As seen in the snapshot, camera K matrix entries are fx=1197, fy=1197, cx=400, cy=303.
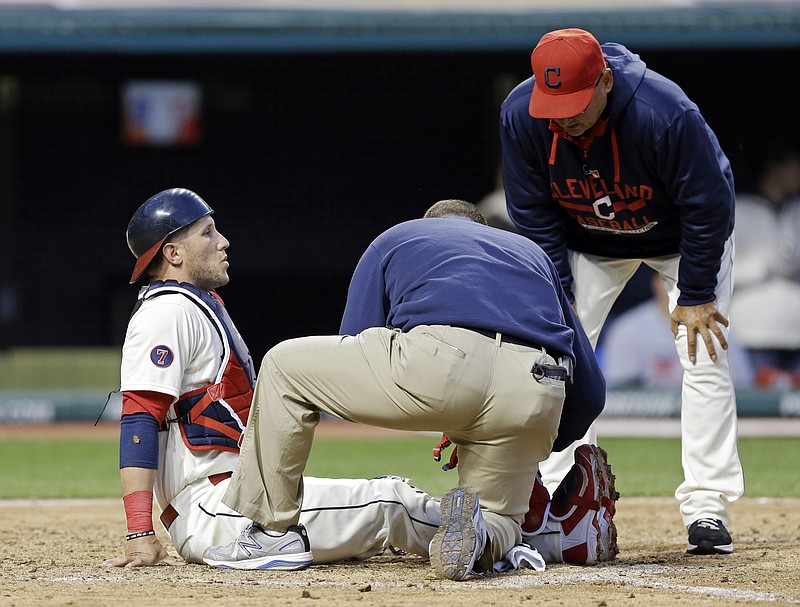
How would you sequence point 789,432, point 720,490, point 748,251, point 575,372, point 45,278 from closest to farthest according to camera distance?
point 575,372 → point 720,490 → point 789,432 → point 748,251 → point 45,278

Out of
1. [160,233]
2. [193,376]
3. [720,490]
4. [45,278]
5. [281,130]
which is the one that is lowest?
[720,490]

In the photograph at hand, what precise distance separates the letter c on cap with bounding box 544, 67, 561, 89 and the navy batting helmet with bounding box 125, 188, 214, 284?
3.79 ft

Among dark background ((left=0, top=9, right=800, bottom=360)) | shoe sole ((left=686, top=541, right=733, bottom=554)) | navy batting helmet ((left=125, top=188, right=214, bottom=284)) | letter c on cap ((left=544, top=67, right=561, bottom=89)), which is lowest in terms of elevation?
shoe sole ((left=686, top=541, right=733, bottom=554))

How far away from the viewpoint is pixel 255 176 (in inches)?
432

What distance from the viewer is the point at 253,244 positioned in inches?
430

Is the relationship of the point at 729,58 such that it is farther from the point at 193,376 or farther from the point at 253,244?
the point at 193,376

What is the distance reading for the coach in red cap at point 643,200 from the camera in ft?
12.5

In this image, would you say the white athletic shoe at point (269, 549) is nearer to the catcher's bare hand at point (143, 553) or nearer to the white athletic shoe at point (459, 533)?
the catcher's bare hand at point (143, 553)

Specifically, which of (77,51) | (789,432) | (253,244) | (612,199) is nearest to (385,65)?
(253,244)

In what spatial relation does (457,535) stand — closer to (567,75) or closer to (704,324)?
(704,324)

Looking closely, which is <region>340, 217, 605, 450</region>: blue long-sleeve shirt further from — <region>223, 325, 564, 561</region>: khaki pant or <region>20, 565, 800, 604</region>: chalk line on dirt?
<region>20, 565, 800, 604</region>: chalk line on dirt

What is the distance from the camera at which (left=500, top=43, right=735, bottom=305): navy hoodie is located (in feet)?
12.5

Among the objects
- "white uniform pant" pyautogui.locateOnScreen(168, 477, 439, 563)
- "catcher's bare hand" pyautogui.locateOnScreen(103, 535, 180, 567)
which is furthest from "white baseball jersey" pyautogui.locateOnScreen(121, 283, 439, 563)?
"catcher's bare hand" pyautogui.locateOnScreen(103, 535, 180, 567)

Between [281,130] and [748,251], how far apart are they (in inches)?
167
